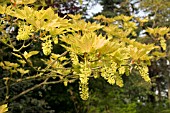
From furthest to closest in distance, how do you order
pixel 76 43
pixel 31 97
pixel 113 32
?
pixel 31 97 < pixel 113 32 < pixel 76 43

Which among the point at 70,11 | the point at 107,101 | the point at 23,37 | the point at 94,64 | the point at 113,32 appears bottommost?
the point at 107,101

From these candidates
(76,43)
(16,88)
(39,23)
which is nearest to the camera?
(76,43)

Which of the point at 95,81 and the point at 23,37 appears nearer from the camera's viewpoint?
the point at 23,37

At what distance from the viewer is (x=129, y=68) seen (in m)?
1.89

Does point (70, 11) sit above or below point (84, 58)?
above

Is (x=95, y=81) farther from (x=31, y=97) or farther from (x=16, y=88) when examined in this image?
(x=16, y=88)

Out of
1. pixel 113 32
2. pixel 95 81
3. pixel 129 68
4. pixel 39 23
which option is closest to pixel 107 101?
pixel 95 81

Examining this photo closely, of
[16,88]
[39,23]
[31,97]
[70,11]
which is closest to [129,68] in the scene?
[39,23]

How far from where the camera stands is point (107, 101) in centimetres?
655

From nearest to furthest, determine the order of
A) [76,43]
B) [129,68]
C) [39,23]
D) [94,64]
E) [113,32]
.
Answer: [76,43] → [39,23] → [94,64] → [129,68] → [113,32]

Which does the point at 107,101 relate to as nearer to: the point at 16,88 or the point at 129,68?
the point at 16,88

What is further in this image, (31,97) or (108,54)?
(31,97)

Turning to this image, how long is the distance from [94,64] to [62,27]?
0.92ft

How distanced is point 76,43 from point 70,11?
4.79m
